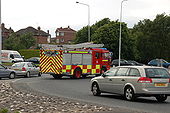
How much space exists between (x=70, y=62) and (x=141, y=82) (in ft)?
56.2

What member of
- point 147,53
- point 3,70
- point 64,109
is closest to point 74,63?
point 3,70

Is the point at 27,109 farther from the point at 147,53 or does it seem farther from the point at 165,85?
the point at 147,53

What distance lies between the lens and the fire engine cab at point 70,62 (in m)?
31.5

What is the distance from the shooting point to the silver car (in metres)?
15.2

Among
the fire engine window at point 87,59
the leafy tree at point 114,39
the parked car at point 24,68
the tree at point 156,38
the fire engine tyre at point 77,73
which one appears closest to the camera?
the fire engine tyre at point 77,73

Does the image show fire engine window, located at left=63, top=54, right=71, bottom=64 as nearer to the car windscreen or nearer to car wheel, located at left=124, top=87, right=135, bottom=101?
car wheel, located at left=124, top=87, right=135, bottom=101

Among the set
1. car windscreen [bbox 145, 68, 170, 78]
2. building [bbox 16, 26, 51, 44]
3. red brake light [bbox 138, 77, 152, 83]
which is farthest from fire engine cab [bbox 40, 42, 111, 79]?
building [bbox 16, 26, 51, 44]

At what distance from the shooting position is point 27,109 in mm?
12102

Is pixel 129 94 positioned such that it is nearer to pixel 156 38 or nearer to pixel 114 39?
pixel 114 39

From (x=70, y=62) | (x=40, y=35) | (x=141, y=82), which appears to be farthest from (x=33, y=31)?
(x=141, y=82)

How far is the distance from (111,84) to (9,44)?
79.9 m

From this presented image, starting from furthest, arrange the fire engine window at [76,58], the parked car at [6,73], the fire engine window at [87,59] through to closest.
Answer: the fire engine window at [87,59] < the fire engine window at [76,58] < the parked car at [6,73]

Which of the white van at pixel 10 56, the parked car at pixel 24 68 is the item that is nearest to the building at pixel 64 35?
the white van at pixel 10 56

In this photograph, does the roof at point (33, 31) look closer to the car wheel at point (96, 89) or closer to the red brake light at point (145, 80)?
the car wheel at point (96, 89)
